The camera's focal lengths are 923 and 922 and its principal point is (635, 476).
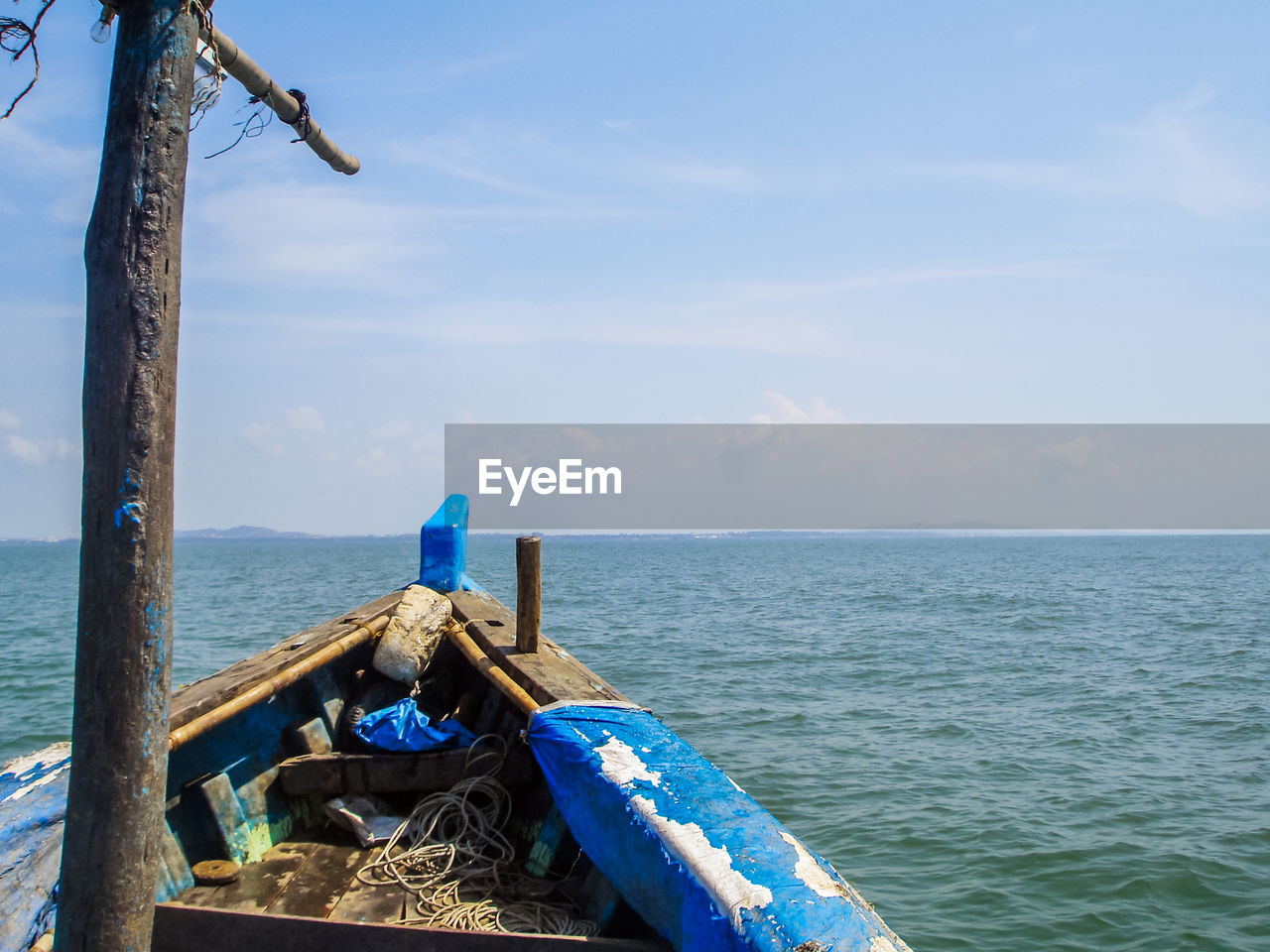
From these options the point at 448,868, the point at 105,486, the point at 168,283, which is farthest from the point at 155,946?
the point at 168,283

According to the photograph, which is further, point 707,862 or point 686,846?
point 686,846

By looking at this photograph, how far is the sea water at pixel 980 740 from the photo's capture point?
7355mm

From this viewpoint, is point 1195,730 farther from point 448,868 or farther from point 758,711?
point 448,868

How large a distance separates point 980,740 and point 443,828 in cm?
947

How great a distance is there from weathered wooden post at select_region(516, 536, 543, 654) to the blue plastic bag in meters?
0.66

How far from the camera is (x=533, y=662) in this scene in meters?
5.59

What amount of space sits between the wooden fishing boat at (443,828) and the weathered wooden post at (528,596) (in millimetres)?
82

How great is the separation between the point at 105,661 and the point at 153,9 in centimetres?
191

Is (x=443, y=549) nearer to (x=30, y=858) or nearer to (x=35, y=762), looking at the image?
(x=35, y=762)

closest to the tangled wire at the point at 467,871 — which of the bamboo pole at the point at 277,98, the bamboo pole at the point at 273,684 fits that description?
the bamboo pole at the point at 273,684

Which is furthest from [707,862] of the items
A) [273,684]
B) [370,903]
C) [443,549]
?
[443,549]

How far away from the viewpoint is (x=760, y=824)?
3.63 metres

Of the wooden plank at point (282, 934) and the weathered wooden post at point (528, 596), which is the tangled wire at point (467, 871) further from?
the weathered wooden post at point (528, 596)

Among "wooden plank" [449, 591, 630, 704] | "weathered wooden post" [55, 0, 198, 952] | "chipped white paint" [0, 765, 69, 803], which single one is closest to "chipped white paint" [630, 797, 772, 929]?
"wooden plank" [449, 591, 630, 704]
